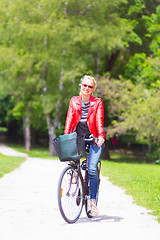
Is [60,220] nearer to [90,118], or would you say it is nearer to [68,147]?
[68,147]

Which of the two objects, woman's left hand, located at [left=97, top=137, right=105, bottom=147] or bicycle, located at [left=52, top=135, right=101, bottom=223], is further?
woman's left hand, located at [left=97, top=137, right=105, bottom=147]

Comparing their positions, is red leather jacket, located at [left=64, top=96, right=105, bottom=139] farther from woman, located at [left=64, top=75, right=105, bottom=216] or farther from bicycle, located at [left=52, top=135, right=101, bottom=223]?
bicycle, located at [left=52, top=135, right=101, bottom=223]

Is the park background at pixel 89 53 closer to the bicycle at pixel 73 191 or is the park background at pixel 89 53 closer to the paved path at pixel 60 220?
the paved path at pixel 60 220

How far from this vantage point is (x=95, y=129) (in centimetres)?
574

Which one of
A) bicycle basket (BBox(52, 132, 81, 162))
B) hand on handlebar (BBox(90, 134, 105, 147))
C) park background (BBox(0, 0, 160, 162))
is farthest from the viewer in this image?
park background (BBox(0, 0, 160, 162))

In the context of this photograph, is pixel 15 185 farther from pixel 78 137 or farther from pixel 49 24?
pixel 49 24

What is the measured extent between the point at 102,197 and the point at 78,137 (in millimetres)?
2606

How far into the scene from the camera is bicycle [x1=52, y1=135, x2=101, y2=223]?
536 centimetres

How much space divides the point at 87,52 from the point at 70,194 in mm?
19166

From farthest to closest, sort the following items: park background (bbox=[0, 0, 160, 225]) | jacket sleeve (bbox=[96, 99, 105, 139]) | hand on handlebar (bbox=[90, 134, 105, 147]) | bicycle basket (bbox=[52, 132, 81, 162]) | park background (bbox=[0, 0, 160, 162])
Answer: park background (bbox=[0, 0, 160, 162]) → park background (bbox=[0, 0, 160, 225]) → jacket sleeve (bbox=[96, 99, 105, 139]) → hand on handlebar (bbox=[90, 134, 105, 147]) → bicycle basket (bbox=[52, 132, 81, 162])

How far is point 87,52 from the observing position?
2412 cm

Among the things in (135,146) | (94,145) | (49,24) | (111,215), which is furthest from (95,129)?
(135,146)

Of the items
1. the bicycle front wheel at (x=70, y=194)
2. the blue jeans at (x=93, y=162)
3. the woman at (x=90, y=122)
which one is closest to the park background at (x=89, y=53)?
the woman at (x=90, y=122)

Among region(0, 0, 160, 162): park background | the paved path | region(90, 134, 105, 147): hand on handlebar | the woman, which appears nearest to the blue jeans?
the woman
